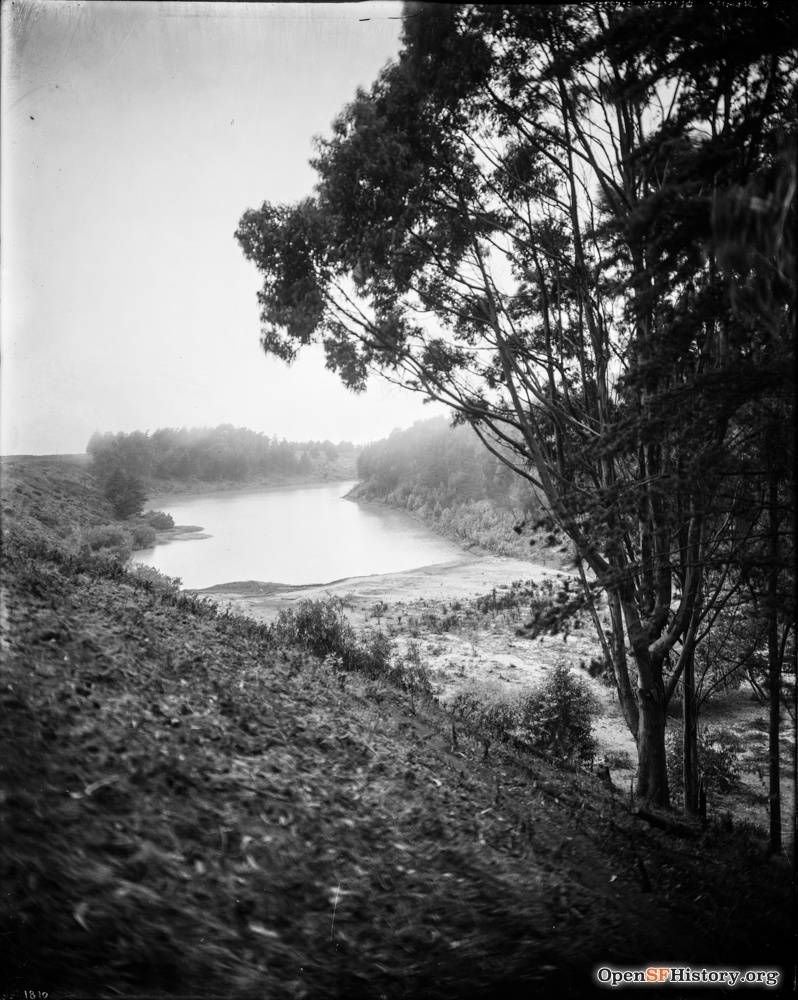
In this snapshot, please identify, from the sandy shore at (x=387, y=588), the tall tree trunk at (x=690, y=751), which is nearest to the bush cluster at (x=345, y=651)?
the sandy shore at (x=387, y=588)

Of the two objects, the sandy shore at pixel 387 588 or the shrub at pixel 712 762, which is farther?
the sandy shore at pixel 387 588

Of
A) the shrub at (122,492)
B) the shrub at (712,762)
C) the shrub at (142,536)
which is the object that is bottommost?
the shrub at (712,762)

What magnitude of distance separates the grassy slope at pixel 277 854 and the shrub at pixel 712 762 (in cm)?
475

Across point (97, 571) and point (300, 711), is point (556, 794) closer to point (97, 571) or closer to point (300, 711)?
point (300, 711)

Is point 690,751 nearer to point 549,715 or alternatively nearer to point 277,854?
point 549,715

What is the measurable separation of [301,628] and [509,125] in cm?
989

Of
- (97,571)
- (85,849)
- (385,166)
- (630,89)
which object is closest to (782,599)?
(630,89)

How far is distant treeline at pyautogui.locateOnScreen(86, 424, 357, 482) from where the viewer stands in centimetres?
2900

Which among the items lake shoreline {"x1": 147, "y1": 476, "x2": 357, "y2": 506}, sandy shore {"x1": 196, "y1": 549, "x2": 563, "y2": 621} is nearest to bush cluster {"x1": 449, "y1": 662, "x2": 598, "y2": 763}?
sandy shore {"x1": 196, "y1": 549, "x2": 563, "y2": 621}

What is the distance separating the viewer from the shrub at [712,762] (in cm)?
989

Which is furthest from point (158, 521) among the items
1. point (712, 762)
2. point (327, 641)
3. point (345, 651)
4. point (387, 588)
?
point (712, 762)

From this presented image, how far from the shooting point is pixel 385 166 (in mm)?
5230

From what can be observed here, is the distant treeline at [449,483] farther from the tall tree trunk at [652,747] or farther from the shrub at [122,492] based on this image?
the tall tree trunk at [652,747]

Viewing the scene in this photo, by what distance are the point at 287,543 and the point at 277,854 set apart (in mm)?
31487
